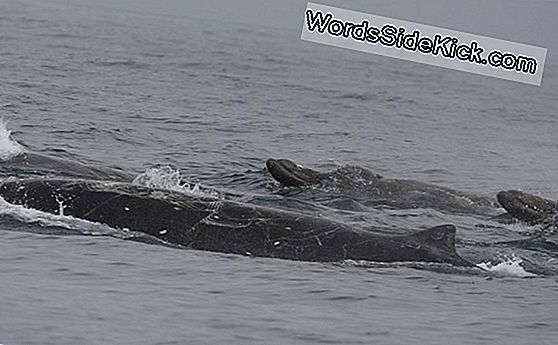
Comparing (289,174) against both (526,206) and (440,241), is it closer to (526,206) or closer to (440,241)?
(526,206)

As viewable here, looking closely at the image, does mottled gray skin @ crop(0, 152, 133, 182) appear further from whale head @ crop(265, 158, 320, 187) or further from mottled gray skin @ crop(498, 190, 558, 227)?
mottled gray skin @ crop(498, 190, 558, 227)

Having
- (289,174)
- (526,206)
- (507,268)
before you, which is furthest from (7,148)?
(507,268)

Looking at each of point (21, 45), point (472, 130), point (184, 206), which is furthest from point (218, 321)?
point (21, 45)

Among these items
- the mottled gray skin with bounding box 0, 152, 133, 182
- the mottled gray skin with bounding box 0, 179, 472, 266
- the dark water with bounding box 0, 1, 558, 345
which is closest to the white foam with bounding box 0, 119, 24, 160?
the dark water with bounding box 0, 1, 558, 345

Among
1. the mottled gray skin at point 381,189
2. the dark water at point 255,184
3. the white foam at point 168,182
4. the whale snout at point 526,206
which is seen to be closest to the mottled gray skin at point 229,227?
the dark water at point 255,184

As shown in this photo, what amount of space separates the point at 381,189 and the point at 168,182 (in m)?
3.75

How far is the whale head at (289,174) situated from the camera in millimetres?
18266

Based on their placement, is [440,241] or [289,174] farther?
[289,174]

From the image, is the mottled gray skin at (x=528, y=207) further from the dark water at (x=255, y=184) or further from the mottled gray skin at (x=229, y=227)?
the mottled gray skin at (x=229, y=227)

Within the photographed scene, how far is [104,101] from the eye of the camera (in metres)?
32.1

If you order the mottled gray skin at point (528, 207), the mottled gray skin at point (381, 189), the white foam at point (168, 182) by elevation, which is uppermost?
the mottled gray skin at point (528, 207)

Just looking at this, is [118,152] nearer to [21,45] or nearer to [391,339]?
[391,339]

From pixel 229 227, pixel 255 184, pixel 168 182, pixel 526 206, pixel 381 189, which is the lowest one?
pixel 255 184

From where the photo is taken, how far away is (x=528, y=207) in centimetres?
1798
